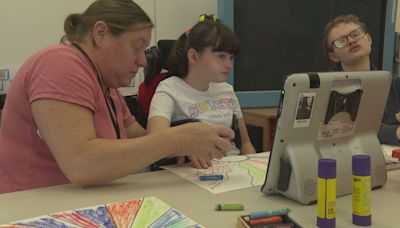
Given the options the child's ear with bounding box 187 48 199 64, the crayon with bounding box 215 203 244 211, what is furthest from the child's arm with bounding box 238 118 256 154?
the crayon with bounding box 215 203 244 211

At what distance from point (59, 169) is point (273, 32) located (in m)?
2.08

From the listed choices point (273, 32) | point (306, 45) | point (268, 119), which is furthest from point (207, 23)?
point (306, 45)

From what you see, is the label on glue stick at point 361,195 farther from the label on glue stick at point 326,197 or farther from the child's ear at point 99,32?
the child's ear at point 99,32

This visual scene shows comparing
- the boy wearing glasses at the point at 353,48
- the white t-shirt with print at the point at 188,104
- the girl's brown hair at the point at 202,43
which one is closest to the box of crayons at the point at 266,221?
the white t-shirt with print at the point at 188,104

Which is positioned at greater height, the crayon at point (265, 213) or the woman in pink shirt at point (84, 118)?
the woman in pink shirt at point (84, 118)

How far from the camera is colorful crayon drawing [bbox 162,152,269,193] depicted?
3.99ft

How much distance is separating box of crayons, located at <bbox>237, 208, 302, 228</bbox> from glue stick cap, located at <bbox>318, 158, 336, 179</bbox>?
113 mm

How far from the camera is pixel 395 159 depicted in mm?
1467

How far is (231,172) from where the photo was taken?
1353 millimetres

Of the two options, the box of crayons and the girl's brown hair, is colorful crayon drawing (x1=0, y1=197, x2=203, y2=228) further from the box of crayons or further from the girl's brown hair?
the girl's brown hair

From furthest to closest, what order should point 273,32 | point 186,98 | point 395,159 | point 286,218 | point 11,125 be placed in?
point 273,32, point 186,98, point 395,159, point 11,125, point 286,218

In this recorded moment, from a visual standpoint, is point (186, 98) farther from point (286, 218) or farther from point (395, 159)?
point (286, 218)

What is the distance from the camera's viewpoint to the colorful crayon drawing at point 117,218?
0.92m

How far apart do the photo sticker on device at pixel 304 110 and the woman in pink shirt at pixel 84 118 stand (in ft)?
0.80
